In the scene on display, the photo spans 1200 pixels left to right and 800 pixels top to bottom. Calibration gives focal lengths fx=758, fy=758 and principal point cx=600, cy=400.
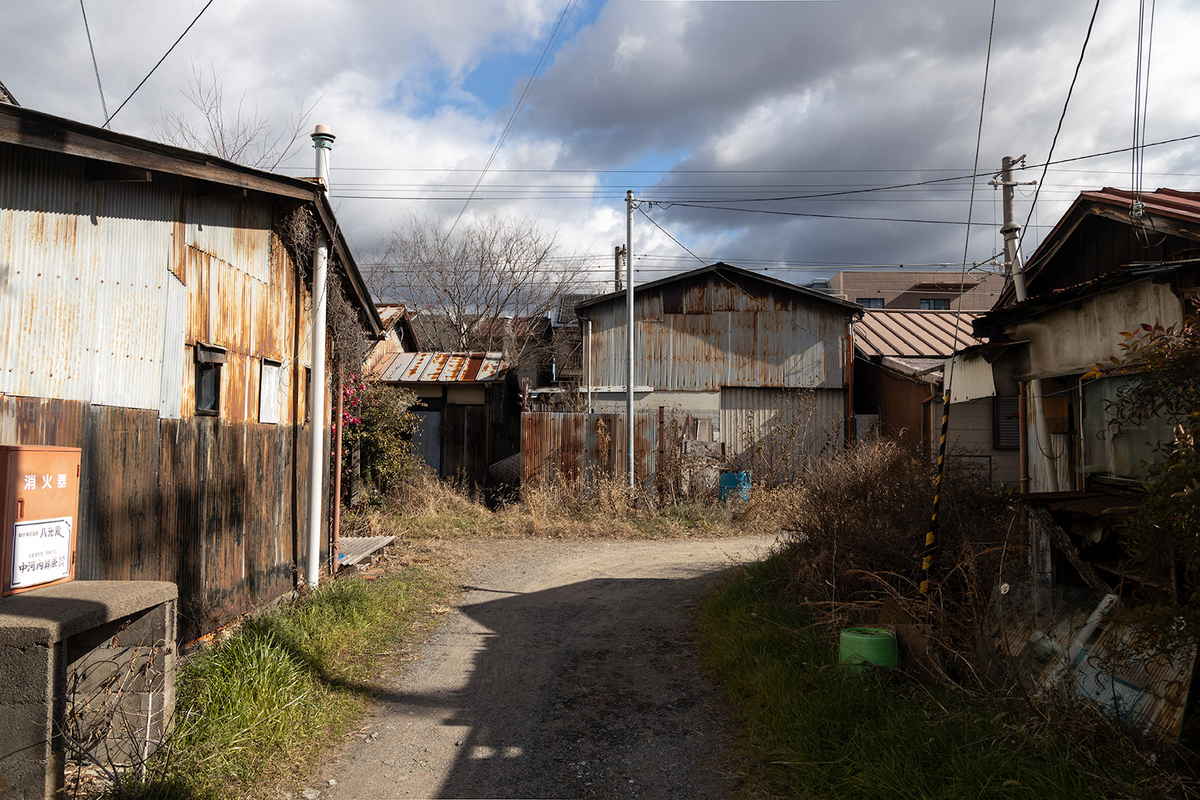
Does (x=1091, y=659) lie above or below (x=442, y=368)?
below

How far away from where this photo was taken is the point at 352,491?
1394 cm

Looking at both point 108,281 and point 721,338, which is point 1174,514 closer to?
point 108,281

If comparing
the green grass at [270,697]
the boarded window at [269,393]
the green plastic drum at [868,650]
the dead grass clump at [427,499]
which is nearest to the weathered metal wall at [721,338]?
the dead grass clump at [427,499]

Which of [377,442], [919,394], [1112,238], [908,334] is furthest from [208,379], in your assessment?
[908,334]

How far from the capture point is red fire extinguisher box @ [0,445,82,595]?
3.54m

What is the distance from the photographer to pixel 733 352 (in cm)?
1780

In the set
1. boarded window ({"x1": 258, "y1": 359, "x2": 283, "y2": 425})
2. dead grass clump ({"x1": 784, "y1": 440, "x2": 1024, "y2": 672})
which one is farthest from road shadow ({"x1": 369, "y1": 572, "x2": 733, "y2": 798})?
boarded window ({"x1": 258, "y1": 359, "x2": 283, "y2": 425})

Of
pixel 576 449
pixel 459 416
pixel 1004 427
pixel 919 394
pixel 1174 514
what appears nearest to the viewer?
pixel 1174 514

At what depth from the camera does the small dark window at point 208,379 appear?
239 inches

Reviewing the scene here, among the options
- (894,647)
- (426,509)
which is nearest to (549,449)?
(426,509)

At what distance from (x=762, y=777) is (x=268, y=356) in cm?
578

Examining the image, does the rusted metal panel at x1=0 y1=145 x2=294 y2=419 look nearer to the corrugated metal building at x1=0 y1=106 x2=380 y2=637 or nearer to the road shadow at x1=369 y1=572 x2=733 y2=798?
the corrugated metal building at x1=0 y1=106 x2=380 y2=637

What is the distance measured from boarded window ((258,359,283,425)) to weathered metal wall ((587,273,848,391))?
1056cm

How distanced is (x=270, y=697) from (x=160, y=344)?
2638 millimetres
